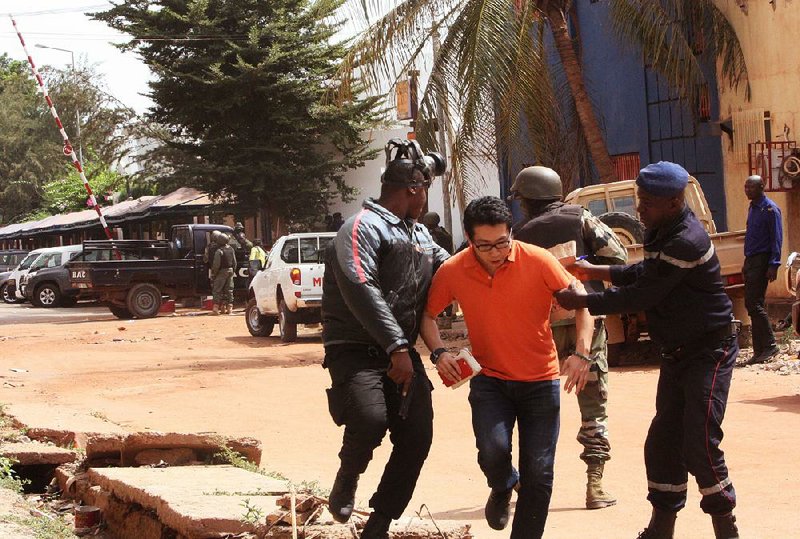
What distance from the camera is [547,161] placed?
845 inches

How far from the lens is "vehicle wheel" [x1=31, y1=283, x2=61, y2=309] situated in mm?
37969

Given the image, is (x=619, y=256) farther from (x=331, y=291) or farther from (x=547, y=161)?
(x=547, y=161)

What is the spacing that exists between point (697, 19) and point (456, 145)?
4955mm

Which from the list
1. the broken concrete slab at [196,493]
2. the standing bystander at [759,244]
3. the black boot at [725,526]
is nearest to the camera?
the black boot at [725,526]

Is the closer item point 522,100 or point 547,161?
point 522,100

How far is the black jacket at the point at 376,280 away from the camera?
5.36 metres

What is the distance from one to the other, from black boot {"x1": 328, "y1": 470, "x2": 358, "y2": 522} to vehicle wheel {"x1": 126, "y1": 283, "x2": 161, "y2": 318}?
81.0 ft

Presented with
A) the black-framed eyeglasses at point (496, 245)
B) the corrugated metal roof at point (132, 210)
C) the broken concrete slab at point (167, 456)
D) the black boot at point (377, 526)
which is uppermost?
the corrugated metal roof at point (132, 210)

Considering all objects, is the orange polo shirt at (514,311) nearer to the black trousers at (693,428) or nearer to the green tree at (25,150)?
the black trousers at (693,428)

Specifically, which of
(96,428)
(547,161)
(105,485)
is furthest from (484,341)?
(547,161)

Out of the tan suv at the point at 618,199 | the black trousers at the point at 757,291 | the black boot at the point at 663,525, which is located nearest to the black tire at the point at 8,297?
the tan suv at the point at 618,199

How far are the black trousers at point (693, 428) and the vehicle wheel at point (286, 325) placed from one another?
49.9ft

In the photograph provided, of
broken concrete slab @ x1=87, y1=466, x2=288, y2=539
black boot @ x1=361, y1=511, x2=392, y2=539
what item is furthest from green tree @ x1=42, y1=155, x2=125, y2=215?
black boot @ x1=361, y1=511, x2=392, y2=539

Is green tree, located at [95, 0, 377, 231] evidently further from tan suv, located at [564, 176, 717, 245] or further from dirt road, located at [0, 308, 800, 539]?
tan suv, located at [564, 176, 717, 245]
